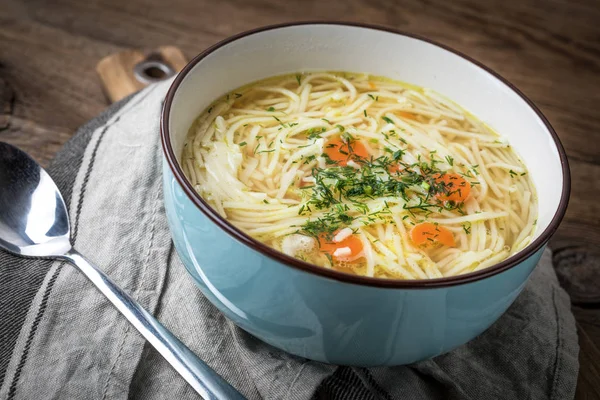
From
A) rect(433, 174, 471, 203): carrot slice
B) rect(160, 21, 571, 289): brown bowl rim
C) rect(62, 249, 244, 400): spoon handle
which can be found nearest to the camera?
rect(160, 21, 571, 289): brown bowl rim

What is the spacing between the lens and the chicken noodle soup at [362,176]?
253cm

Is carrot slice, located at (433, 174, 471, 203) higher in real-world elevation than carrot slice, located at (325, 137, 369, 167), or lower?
higher

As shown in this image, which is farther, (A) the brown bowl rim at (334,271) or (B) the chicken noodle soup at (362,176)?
(B) the chicken noodle soup at (362,176)

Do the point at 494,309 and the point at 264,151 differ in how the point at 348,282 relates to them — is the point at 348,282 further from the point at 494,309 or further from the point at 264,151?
the point at 264,151

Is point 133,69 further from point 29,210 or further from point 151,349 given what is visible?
point 151,349

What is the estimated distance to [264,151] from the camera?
290 cm

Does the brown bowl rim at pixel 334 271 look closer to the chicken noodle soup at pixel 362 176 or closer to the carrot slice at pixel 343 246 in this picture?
the chicken noodle soup at pixel 362 176

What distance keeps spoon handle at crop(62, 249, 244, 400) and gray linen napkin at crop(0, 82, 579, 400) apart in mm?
85

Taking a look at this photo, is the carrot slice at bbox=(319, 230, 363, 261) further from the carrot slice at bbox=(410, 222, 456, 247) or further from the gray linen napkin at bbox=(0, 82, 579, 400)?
the gray linen napkin at bbox=(0, 82, 579, 400)

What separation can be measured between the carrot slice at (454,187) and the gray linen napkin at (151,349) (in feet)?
1.94

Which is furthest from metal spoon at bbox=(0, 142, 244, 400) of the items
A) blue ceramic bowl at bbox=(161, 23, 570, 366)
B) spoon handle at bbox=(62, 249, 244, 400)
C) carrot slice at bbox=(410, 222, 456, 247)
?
carrot slice at bbox=(410, 222, 456, 247)

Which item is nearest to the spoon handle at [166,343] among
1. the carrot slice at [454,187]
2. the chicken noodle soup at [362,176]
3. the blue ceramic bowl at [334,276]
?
the blue ceramic bowl at [334,276]

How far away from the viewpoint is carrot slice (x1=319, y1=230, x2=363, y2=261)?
2457mm

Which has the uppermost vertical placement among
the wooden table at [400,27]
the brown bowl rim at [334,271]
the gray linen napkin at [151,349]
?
the brown bowl rim at [334,271]
